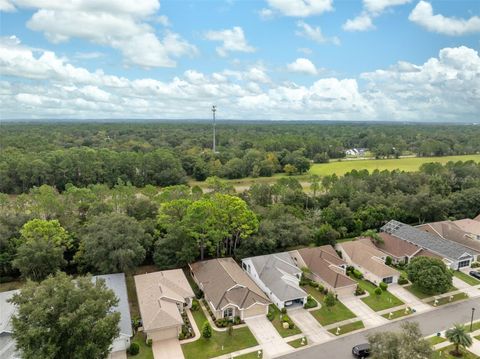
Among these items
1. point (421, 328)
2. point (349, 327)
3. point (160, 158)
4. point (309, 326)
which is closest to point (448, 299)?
point (421, 328)

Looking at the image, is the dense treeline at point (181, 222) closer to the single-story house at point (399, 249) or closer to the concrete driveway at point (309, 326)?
the single-story house at point (399, 249)

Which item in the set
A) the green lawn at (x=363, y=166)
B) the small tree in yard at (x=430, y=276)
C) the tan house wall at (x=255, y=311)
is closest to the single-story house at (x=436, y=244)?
the small tree in yard at (x=430, y=276)

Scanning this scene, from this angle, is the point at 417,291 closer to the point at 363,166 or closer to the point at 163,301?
the point at 163,301

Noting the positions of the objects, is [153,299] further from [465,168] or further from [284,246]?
[465,168]

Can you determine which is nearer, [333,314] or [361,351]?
[361,351]

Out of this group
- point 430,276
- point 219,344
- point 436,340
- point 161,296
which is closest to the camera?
point 219,344

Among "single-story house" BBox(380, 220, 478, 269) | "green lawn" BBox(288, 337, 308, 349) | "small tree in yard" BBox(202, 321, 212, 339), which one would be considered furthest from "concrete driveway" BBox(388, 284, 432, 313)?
"small tree in yard" BBox(202, 321, 212, 339)
